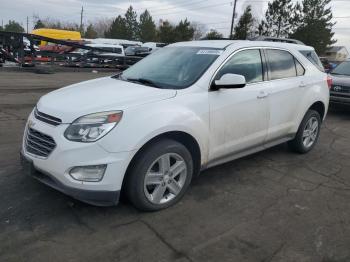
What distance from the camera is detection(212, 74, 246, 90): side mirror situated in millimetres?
4027

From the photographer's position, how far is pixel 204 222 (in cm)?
364

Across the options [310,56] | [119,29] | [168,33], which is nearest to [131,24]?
[119,29]

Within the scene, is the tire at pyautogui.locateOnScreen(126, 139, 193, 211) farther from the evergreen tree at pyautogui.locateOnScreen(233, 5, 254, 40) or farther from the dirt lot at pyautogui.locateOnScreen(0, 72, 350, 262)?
the evergreen tree at pyautogui.locateOnScreen(233, 5, 254, 40)

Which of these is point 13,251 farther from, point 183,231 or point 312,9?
point 312,9

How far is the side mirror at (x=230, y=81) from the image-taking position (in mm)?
4027

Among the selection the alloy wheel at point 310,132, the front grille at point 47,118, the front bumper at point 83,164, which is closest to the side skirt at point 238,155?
the alloy wheel at point 310,132

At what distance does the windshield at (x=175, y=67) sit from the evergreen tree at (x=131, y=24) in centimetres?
6937

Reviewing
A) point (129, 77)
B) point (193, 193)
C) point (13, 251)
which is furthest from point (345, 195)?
point (13, 251)

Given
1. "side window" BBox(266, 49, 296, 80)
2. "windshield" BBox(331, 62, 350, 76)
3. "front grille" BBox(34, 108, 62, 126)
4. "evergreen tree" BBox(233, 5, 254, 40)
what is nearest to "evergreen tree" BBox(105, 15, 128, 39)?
"evergreen tree" BBox(233, 5, 254, 40)

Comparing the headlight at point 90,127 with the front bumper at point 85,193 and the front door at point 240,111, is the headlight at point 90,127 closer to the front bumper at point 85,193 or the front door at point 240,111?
the front bumper at point 85,193

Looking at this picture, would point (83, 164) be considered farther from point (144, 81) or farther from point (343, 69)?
point (343, 69)

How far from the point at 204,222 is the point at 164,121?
1.05m

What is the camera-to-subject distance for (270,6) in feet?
136

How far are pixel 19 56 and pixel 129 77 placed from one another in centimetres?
1541
